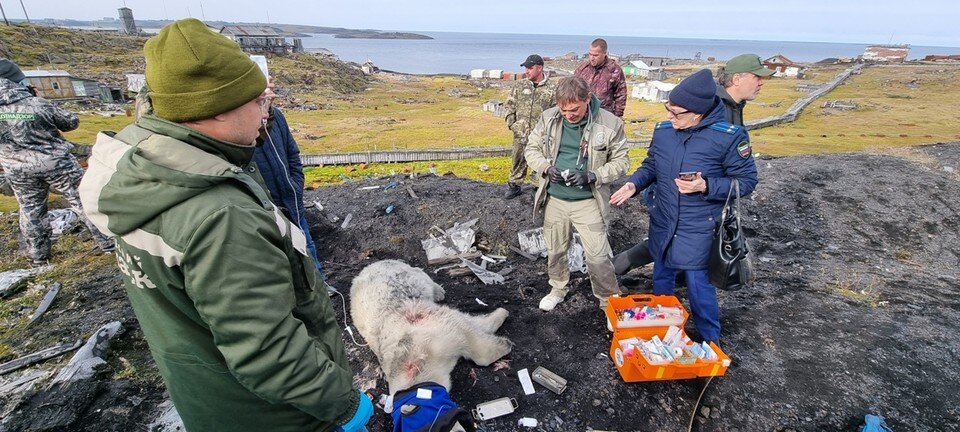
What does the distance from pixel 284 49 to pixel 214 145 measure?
7582cm

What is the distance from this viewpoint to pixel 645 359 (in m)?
4.04

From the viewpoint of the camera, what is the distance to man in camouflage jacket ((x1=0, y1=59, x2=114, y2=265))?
603 centimetres

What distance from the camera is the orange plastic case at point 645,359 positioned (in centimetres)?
399

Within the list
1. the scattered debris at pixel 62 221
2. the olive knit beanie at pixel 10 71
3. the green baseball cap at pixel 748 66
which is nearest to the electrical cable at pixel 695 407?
the green baseball cap at pixel 748 66

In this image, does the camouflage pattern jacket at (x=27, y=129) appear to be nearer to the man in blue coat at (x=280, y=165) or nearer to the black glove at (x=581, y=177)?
the man in blue coat at (x=280, y=165)

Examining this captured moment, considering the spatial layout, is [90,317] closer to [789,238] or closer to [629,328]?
[629,328]

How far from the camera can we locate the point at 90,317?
17.9 ft

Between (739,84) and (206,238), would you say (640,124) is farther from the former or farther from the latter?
(206,238)

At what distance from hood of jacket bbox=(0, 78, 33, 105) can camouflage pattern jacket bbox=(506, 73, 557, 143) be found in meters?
8.03


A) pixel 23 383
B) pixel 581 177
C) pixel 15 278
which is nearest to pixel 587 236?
pixel 581 177

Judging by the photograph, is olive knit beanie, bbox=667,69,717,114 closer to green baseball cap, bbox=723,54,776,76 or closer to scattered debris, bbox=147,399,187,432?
green baseball cap, bbox=723,54,776,76

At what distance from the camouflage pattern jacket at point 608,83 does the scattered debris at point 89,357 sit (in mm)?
8892

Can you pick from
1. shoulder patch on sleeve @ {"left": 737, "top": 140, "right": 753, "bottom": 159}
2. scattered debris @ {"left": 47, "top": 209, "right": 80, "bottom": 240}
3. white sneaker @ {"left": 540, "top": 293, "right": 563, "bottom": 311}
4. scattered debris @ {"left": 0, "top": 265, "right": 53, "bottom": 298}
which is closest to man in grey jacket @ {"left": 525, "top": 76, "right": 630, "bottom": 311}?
white sneaker @ {"left": 540, "top": 293, "right": 563, "bottom": 311}

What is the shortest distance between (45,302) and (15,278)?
1.16 m
